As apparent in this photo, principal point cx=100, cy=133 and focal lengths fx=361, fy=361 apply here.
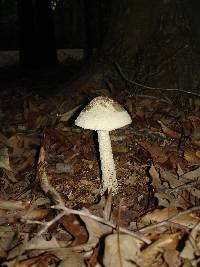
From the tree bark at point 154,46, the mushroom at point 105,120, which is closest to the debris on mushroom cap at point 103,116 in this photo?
the mushroom at point 105,120

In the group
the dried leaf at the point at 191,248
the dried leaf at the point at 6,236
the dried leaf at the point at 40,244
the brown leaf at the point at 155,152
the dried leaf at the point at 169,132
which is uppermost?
the dried leaf at the point at 169,132

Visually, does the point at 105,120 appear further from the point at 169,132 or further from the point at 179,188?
the point at 169,132

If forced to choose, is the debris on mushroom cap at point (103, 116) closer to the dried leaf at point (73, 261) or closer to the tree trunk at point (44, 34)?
the dried leaf at point (73, 261)

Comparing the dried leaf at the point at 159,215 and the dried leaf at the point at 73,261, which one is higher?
the dried leaf at the point at 159,215

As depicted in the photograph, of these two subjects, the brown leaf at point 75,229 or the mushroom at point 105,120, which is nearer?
the brown leaf at point 75,229

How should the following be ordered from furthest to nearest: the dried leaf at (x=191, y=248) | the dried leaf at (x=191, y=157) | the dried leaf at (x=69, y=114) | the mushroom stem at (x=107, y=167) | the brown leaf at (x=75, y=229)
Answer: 1. the dried leaf at (x=69, y=114)
2. the dried leaf at (x=191, y=157)
3. the mushroom stem at (x=107, y=167)
4. the brown leaf at (x=75, y=229)
5. the dried leaf at (x=191, y=248)

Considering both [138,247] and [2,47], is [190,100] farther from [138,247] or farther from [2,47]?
[2,47]

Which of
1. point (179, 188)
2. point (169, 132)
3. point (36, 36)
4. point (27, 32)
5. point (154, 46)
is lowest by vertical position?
point (179, 188)

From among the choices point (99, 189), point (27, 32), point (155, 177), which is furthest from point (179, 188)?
point (27, 32)
